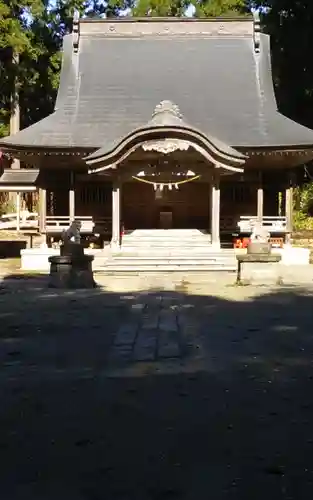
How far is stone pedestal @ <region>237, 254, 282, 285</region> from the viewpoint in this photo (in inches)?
515

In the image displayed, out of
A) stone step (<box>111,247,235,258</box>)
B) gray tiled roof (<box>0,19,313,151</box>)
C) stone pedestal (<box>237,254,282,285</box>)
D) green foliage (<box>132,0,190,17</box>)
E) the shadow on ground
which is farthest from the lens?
green foliage (<box>132,0,190,17</box>)

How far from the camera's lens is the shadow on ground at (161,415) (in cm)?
338

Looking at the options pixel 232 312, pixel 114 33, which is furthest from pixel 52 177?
pixel 232 312

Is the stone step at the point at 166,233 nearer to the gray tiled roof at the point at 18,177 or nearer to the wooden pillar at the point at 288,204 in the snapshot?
the wooden pillar at the point at 288,204

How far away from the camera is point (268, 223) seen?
18.9 meters

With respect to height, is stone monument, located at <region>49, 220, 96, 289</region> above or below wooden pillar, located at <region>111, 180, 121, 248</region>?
below

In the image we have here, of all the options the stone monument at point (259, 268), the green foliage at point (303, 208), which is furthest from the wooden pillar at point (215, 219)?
the green foliage at point (303, 208)

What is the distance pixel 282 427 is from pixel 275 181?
15695mm

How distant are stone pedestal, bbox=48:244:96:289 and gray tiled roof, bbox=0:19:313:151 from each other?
16.8ft

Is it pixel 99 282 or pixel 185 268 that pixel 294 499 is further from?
pixel 185 268

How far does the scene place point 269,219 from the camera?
62.2ft

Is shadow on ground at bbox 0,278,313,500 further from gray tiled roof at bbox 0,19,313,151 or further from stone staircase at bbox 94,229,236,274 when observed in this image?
gray tiled roof at bbox 0,19,313,151

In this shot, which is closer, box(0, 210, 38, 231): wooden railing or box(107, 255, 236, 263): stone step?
box(107, 255, 236, 263): stone step

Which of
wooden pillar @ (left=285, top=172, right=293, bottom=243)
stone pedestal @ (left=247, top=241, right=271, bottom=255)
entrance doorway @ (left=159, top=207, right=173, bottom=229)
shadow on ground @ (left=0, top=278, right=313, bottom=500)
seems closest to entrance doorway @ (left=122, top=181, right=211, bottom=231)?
entrance doorway @ (left=159, top=207, right=173, bottom=229)
